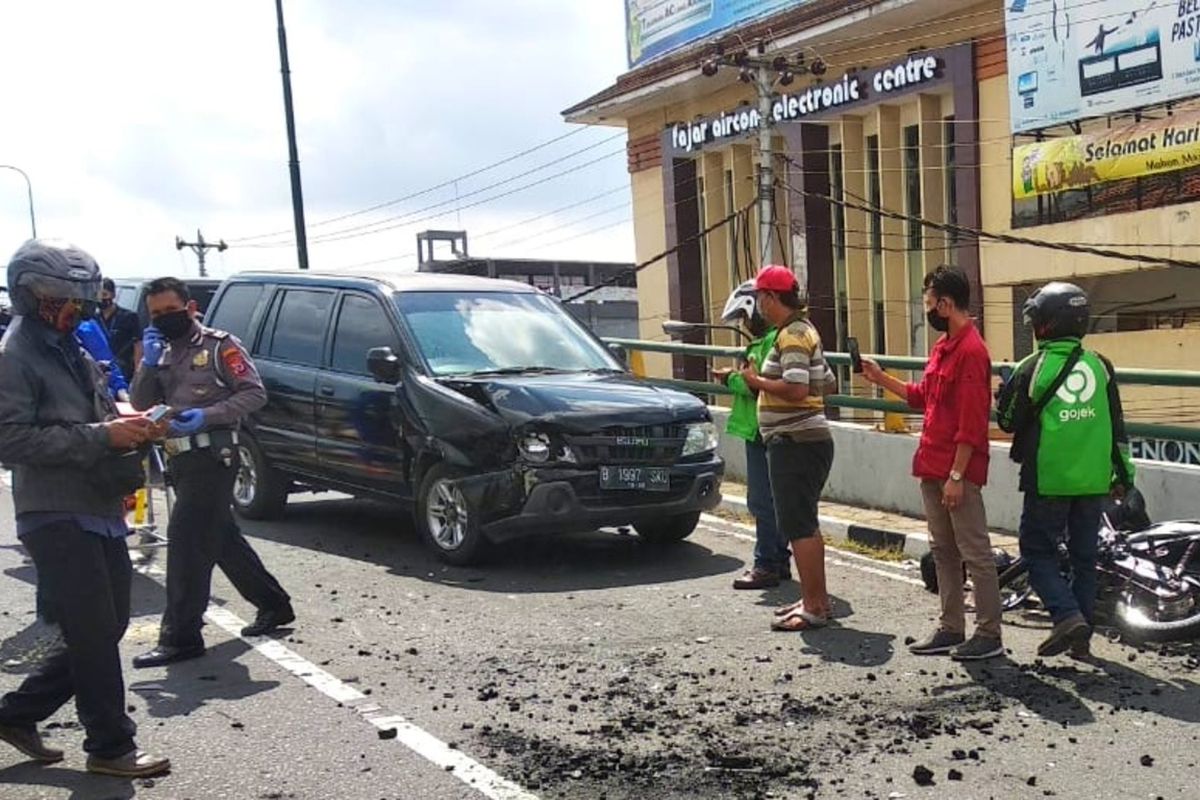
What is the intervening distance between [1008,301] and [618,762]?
18111 mm

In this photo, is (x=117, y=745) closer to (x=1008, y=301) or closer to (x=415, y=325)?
(x=415, y=325)

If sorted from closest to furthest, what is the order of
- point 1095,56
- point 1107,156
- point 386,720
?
point 386,720 < point 1095,56 < point 1107,156

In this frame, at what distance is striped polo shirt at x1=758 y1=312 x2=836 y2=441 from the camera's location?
6.20m

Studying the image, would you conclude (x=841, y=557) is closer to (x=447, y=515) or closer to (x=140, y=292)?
(x=447, y=515)

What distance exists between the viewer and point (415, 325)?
830 cm

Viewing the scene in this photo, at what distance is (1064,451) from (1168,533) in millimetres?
1046

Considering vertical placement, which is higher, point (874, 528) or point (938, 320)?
point (938, 320)

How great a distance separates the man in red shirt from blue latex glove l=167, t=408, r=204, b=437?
3.37 meters

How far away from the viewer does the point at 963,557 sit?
5664 millimetres

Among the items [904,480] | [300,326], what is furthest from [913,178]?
[300,326]

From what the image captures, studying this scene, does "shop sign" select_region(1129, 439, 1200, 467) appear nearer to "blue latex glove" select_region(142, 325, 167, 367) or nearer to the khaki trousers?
the khaki trousers

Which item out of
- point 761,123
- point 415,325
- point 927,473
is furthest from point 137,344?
point 761,123

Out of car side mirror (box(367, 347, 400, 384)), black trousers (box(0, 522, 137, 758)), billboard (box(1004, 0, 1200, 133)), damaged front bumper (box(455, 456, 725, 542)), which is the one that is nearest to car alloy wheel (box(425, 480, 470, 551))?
damaged front bumper (box(455, 456, 725, 542))

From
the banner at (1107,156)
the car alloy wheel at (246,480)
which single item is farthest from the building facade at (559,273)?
the car alloy wheel at (246,480)
